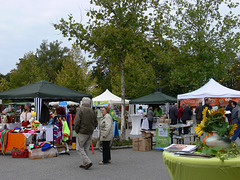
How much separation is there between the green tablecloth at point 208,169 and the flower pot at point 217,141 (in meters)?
0.22

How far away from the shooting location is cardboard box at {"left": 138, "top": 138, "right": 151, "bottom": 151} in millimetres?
11258

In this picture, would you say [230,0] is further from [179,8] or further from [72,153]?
[72,153]

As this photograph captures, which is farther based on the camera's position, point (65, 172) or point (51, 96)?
point (51, 96)

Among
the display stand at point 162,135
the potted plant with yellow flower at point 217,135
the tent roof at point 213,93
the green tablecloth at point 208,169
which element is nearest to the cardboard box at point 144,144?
the display stand at point 162,135

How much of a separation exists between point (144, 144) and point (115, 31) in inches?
196

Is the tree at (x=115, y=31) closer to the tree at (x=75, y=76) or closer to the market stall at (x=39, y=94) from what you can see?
the market stall at (x=39, y=94)

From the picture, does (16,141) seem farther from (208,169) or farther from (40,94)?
(208,169)

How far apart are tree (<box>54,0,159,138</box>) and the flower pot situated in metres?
9.36

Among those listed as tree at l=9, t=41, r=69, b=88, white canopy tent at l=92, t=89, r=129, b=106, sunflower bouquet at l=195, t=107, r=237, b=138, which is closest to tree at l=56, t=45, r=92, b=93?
tree at l=9, t=41, r=69, b=88

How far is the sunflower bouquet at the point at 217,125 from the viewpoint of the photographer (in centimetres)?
391

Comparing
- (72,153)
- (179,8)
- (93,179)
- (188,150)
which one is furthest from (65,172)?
(179,8)

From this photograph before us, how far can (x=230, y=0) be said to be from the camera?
2523 centimetres

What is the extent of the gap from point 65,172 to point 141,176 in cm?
199

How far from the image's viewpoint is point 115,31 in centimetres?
1291
